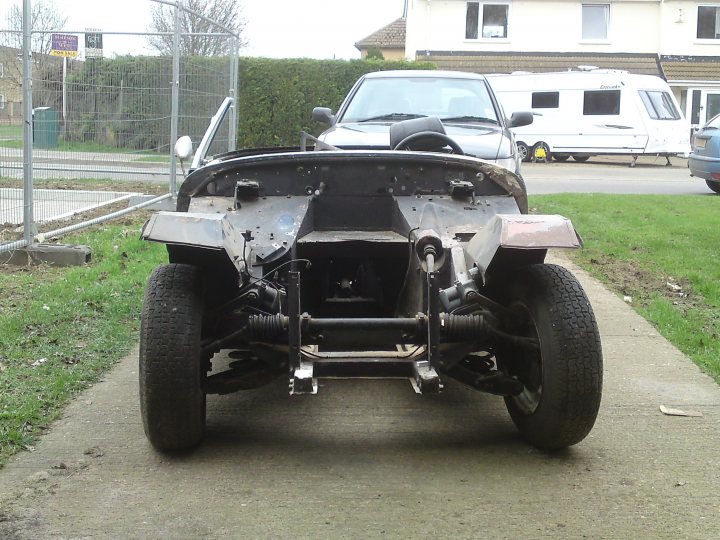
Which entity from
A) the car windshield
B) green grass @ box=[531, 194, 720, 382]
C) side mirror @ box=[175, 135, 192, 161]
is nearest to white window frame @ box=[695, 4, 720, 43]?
green grass @ box=[531, 194, 720, 382]

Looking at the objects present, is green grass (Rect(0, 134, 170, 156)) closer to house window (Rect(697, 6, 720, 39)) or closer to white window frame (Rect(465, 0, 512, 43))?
white window frame (Rect(465, 0, 512, 43))

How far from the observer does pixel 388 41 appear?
44.9 m

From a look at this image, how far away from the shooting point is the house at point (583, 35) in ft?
107

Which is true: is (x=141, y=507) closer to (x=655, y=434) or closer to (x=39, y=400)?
(x=39, y=400)

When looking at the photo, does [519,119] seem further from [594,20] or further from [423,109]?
[594,20]

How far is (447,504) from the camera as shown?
11.9ft

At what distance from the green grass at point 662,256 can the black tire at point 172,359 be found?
310cm

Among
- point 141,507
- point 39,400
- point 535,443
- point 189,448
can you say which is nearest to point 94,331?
point 39,400

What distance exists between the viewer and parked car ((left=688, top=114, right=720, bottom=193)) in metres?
15.2

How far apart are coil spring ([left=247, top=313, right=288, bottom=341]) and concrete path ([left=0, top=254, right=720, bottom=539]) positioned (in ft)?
1.84

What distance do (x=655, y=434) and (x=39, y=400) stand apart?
305cm

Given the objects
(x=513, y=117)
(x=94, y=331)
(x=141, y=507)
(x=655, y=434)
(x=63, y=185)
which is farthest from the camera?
(x=63, y=185)

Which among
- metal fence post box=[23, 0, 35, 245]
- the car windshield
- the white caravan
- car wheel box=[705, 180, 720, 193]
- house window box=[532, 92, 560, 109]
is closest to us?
metal fence post box=[23, 0, 35, 245]

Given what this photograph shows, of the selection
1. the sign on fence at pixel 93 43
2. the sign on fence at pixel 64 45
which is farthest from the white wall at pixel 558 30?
the sign on fence at pixel 64 45
